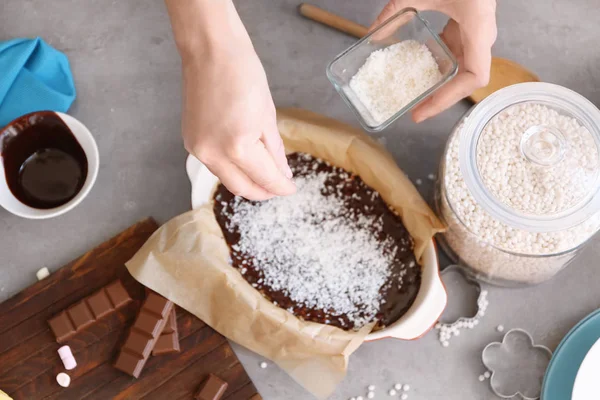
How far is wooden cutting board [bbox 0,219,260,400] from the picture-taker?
1.02m

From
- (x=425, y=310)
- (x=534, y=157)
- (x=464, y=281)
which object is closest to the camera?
(x=534, y=157)

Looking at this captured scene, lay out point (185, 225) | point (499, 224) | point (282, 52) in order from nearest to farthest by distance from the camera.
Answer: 1. point (499, 224)
2. point (185, 225)
3. point (282, 52)

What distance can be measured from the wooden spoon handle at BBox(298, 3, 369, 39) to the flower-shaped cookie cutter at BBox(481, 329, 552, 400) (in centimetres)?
59

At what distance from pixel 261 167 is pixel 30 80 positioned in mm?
558

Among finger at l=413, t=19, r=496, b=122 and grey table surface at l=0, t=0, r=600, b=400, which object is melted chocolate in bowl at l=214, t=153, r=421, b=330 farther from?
finger at l=413, t=19, r=496, b=122

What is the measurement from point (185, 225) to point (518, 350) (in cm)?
59

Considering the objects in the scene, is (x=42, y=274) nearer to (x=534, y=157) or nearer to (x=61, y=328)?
(x=61, y=328)

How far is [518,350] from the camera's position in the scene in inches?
40.3

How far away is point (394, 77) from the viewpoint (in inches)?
35.9

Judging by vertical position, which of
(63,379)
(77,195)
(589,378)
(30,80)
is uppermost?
(30,80)

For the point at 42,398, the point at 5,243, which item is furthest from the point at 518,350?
the point at 5,243

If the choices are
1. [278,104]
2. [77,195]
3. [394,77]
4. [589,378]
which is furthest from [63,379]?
[589,378]

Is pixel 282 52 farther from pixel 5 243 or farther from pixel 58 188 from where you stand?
pixel 5 243

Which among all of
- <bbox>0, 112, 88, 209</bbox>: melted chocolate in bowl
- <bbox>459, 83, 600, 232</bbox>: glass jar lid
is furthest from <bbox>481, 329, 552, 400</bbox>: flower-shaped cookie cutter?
<bbox>0, 112, 88, 209</bbox>: melted chocolate in bowl
